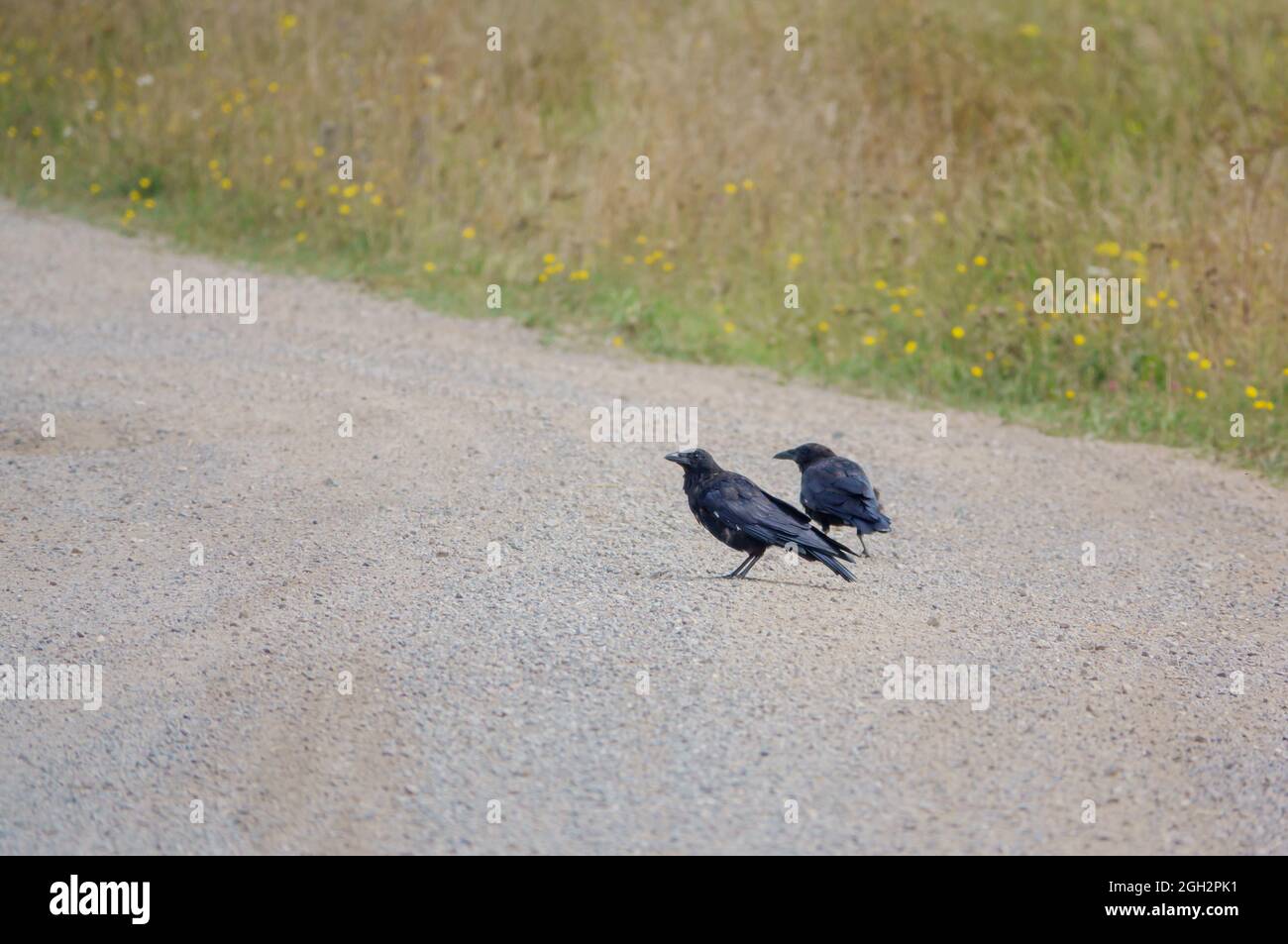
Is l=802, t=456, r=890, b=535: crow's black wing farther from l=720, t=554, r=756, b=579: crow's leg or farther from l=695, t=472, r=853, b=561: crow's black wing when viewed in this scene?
l=720, t=554, r=756, b=579: crow's leg

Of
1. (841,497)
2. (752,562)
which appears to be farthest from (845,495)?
(752,562)

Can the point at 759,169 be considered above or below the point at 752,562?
above

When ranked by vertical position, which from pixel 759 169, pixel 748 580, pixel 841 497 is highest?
pixel 759 169

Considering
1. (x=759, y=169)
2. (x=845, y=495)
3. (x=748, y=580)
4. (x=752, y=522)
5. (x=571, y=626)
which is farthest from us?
(x=759, y=169)

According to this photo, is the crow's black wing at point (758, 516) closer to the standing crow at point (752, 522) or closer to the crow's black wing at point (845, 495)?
the standing crow at point (752, 522)

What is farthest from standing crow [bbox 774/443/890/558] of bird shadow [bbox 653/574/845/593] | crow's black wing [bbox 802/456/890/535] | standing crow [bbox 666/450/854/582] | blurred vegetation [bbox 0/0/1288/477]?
blurred vegetation [bbox 0/0/1288/477]

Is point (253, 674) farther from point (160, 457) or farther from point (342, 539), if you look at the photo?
point (160, 457)

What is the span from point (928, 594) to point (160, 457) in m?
3.83

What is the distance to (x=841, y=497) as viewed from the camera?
6.33 m

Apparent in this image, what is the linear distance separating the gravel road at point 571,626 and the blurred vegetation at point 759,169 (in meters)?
0.94

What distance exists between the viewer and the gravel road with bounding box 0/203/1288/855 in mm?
4223

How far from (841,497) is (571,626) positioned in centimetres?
152

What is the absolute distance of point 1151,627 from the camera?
5.88 metres

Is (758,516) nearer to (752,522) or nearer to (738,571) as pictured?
(752,522)
